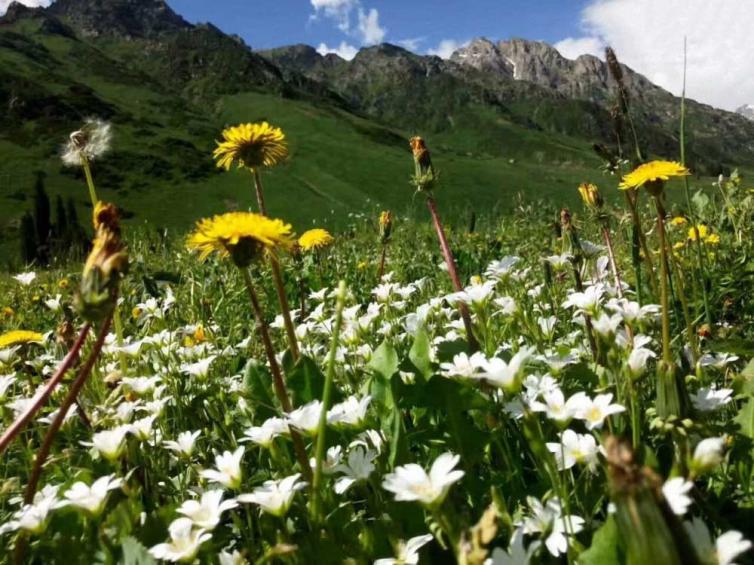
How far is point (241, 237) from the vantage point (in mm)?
1940

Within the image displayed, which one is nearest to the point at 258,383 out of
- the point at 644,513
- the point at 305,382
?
the point at 305,382

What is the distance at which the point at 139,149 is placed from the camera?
401ft

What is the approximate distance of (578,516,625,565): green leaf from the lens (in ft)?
4.36

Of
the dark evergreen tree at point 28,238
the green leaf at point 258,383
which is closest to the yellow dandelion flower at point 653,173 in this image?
the green leaf at point 258,383

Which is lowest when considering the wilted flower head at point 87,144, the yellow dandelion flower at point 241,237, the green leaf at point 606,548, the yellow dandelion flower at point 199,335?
the green leaf at point 606,548

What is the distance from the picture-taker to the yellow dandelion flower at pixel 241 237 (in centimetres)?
193

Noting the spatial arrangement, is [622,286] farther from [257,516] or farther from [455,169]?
[455,169]

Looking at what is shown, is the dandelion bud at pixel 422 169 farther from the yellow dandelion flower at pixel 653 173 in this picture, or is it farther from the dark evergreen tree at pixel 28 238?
the dark evergreen tree at pixel 28 238

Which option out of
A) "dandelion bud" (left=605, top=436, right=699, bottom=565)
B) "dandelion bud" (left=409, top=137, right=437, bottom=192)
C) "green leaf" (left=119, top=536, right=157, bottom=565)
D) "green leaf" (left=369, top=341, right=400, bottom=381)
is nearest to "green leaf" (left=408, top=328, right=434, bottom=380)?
"green leaf" (left=369, top=341, right=400, bottom=381)

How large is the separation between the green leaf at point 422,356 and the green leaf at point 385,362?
116mm

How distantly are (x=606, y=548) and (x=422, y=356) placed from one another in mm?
1104

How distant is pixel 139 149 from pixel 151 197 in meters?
A: 19.1

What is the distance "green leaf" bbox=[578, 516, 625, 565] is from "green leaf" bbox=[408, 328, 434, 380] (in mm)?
1021

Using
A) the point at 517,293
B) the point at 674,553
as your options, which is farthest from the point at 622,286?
the point at 674,553
